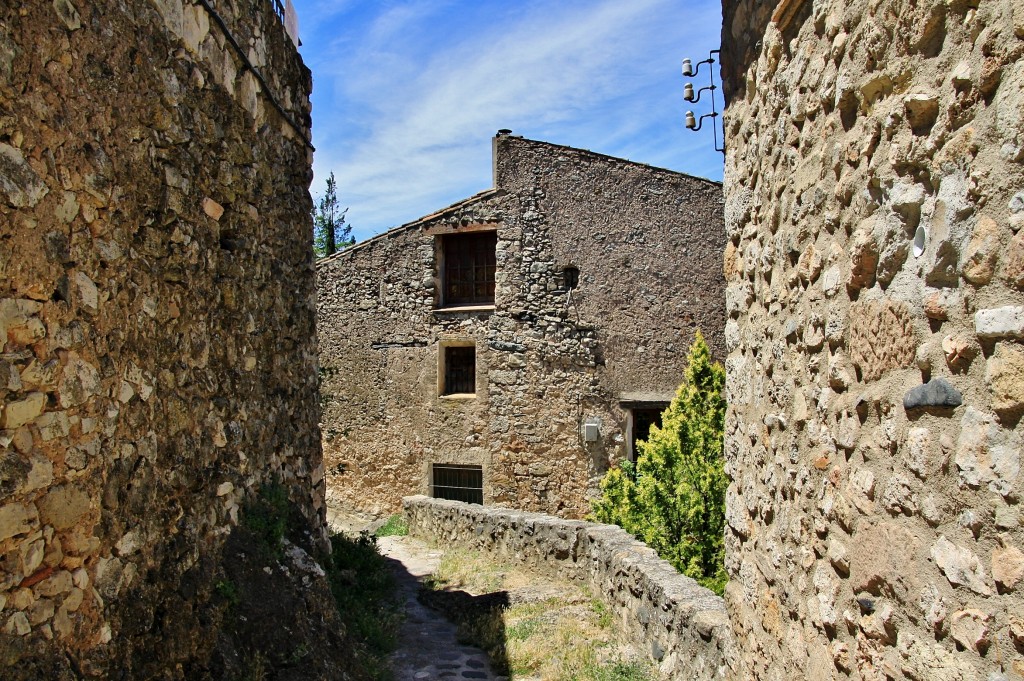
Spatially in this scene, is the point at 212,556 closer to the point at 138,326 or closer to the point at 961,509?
the point at 138,326

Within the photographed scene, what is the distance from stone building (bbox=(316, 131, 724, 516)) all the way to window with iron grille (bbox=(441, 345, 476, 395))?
0.08 feet

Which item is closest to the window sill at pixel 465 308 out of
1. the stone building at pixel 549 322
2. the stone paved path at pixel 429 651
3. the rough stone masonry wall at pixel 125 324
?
the stone building at pixel 549 322

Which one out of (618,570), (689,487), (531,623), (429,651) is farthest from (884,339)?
(689,487)

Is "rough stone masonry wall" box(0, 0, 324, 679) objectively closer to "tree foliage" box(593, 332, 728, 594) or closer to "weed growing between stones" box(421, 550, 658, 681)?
"weed growing between stones" box(421, 550, 658, 681)

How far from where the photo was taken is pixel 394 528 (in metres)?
11.6

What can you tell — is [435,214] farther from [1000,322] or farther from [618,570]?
[1000,322]

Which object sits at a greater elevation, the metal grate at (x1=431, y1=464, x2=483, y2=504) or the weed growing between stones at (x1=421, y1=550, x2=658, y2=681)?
the metal grate at (x1=431, y1=464, x2=483, y2=504)

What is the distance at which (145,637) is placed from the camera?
10.6 ft

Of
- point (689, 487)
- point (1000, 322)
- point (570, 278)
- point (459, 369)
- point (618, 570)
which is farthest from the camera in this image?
point (459, 369)

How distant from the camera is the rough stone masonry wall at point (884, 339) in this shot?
1.61 meters

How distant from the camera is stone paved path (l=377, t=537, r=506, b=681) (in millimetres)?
5777

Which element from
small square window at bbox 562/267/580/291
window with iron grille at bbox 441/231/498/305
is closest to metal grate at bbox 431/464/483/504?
window with iron grille at bbox 441/231/498/305

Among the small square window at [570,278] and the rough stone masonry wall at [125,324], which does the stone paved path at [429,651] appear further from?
the small square window at [570,278]

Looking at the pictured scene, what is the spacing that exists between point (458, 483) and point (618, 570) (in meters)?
6.62
